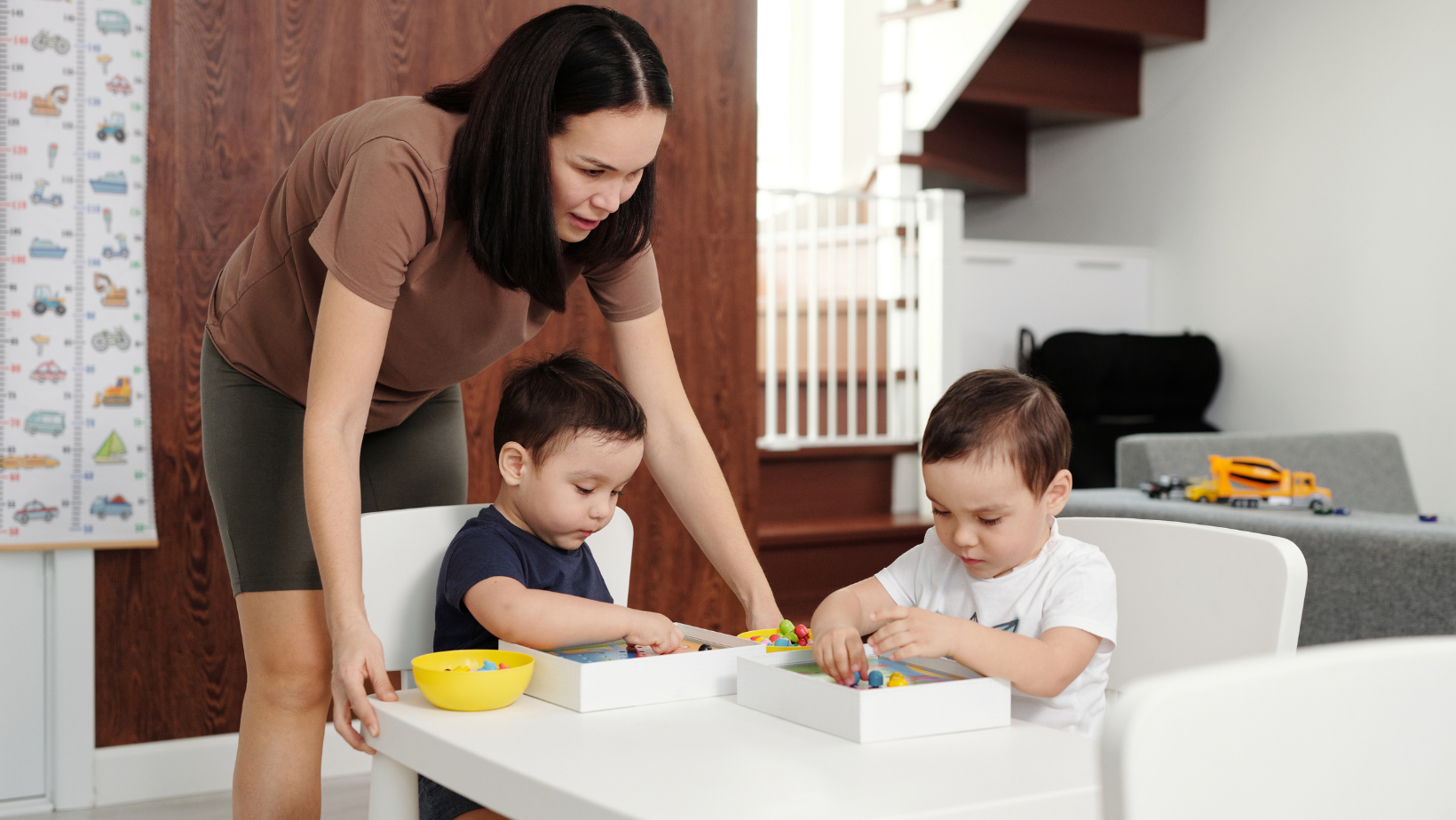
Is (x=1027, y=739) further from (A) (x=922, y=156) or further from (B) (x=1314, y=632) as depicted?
(A) (x=922, y=156)

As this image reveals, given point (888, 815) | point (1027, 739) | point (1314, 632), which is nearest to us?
point (888, 815)

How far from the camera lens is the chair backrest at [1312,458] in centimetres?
301

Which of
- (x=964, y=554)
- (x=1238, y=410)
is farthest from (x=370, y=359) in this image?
(x=1238, y=410)

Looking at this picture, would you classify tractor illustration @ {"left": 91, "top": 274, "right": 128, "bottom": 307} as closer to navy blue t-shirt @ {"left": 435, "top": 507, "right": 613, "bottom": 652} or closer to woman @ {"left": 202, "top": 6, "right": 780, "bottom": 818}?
woman @ {"left": 202, "top": 6, "right": 780, "bottom": 818}

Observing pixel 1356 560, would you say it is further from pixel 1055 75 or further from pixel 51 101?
pixel 1055 75

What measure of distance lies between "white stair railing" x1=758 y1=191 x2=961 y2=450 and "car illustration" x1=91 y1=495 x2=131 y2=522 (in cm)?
216

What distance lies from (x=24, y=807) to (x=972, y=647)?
2.02m

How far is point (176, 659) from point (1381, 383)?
3.74 m

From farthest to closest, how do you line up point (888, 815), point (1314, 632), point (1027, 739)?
point (1314, 632) → point (1027, 739) → point (888, 815)

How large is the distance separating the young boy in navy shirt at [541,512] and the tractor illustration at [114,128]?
53.5 inches

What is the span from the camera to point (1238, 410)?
15.0 ft

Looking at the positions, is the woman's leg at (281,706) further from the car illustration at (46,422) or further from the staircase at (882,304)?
the staircase at (882,304)

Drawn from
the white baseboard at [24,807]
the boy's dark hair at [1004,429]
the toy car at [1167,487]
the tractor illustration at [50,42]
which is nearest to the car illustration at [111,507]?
the white baseboard at [24,807]

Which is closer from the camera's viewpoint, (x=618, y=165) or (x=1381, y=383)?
(x=618, y=165)
